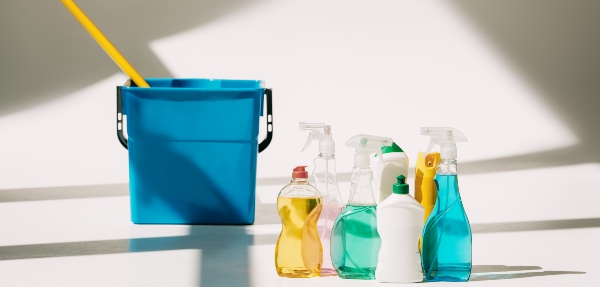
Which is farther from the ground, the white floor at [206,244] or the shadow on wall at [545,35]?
the shadow on wall at [545,35]

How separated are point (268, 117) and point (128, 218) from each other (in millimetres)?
537

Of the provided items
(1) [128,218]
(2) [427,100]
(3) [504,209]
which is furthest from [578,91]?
(1) [128,218]

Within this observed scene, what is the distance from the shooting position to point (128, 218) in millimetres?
3049

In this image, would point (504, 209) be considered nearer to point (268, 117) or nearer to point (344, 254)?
point (268, 117)

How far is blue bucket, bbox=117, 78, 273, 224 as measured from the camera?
290cm

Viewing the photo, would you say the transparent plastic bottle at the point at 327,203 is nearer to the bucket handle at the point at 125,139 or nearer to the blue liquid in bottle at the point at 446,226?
the blue liquid in bottle at the point at 446,226

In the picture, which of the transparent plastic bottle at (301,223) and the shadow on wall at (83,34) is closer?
the transparent plastic bottle at (301,223)

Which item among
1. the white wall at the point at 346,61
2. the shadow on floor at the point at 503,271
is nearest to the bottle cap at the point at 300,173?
the shadow on floor at the point at 503,271

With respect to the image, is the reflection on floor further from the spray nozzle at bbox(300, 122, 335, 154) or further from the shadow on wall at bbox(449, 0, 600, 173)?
the shadow on wall at bbox(449, 0, 600, 173)

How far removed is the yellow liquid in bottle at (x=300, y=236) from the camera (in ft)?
7.07

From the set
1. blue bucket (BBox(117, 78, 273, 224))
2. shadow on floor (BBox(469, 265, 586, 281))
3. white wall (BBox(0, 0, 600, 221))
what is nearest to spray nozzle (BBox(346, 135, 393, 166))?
shadow on floor (BBox(469, 265, 586, 281))

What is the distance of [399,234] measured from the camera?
2074mm

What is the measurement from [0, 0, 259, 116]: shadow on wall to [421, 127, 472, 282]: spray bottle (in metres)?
3.04

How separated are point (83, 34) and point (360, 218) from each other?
10.8 feet
